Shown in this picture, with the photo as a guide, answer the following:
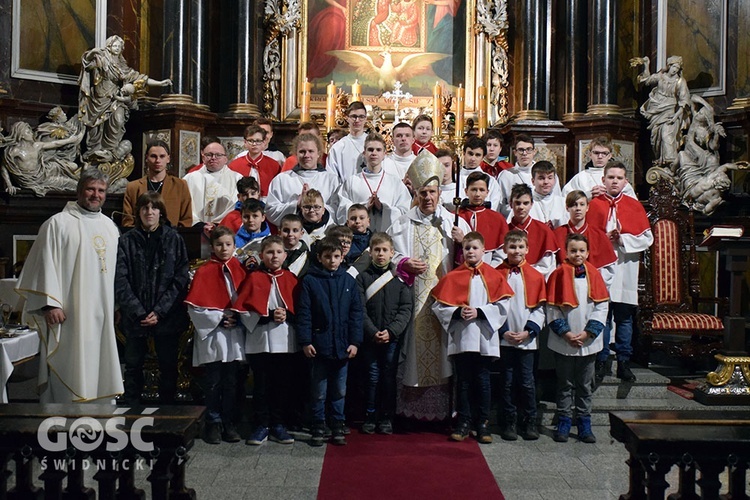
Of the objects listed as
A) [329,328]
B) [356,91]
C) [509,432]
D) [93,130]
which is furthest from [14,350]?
[356,91]

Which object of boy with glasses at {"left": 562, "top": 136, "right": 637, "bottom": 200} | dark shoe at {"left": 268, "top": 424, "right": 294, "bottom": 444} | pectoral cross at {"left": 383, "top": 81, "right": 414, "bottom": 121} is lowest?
dark shoe at {"left": 268, "top": 424, "right": 294, "bottom": 444}

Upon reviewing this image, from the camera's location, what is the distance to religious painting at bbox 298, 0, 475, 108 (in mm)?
10680

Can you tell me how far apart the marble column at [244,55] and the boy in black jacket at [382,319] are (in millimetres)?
5046

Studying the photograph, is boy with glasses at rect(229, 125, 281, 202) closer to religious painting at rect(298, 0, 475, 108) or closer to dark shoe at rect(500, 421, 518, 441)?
religious painting at rect(298, 0, 475, 108)

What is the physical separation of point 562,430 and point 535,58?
236 inches

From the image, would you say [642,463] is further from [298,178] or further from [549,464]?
[298,178]

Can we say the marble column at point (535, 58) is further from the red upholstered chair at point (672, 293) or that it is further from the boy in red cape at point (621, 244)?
the boy in red cape at point (621, 244)

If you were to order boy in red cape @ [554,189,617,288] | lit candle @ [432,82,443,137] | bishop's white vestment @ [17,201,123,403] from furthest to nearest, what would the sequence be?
lit candle @ [432,82,443,137], boy in red cape @ [554,189,617,288], bishop's white vestment @ [17,201,123,403]

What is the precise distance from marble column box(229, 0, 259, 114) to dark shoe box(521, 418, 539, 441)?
5.96 m

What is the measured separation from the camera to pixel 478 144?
7469mm

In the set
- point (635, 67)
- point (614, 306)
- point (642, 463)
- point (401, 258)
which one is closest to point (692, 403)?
point (614, 306)

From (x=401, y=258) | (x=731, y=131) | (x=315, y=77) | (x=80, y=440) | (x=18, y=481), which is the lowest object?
(x=18, y=481)

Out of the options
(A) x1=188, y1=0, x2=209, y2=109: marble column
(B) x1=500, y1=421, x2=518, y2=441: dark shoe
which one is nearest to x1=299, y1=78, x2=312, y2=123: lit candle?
(A) x1=188, y1=0, x2=209, y2=109: marble column

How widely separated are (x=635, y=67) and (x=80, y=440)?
8.90 metres
